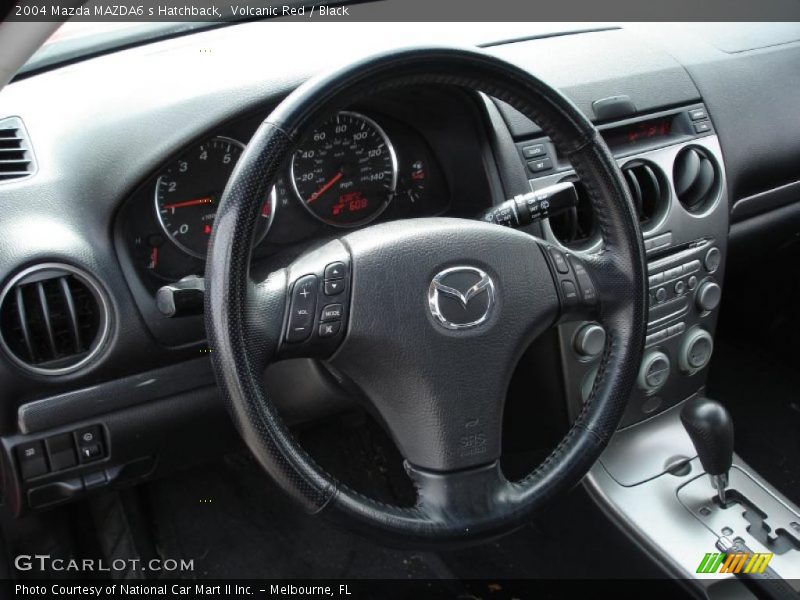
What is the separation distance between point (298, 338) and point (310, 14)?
2.60ft

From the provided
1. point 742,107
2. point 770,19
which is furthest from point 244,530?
point 770,19

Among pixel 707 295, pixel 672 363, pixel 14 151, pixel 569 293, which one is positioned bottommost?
pixel 672 363

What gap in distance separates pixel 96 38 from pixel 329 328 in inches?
29.7

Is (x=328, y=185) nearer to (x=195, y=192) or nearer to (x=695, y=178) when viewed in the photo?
(x=195, y=192)

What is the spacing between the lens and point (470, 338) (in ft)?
4.05

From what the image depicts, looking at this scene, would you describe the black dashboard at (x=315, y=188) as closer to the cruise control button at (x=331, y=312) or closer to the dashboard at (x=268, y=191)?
the dashboard at (x=268, y=191)

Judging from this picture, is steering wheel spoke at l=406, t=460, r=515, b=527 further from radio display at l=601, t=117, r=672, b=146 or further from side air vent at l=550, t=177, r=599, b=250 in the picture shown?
radio display at l=601, t=117, r=672, b=146

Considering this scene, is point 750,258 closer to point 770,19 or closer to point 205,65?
point 770,19

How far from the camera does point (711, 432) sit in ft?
5.23

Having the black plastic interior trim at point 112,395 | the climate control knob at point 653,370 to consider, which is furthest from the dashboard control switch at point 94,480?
the climate control knob at point 653,370

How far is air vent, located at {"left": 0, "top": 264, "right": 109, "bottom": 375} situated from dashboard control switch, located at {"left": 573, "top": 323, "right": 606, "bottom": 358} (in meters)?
0.77

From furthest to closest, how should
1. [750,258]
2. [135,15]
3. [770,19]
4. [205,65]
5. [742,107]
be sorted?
[770,19], [750,258], [742,107], [135,15], [205,65]

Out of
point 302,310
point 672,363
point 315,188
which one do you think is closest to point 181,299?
point 302,310

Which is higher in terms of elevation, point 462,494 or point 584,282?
point 584,282
